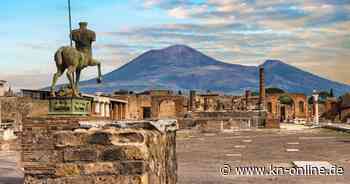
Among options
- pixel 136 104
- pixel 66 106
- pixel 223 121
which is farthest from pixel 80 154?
pixel 136 104

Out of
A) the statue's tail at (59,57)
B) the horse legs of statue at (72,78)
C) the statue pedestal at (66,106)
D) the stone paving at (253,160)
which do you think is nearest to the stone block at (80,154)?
the statue pedestal at (66,106)

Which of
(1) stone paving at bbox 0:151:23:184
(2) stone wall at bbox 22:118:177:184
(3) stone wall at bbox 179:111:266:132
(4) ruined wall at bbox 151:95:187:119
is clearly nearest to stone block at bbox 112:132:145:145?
(2) stone wall at bbox 22:118:177:184

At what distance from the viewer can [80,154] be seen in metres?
5.58

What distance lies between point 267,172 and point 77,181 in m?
8.45

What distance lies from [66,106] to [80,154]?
619 cm

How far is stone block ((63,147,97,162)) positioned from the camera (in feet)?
18.2

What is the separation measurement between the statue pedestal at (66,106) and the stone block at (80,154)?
5.84m

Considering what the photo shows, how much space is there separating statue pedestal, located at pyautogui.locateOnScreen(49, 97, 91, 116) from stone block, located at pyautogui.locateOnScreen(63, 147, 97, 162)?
584 centimetres

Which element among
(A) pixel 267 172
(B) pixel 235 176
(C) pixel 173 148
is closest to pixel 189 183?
(B) pixel 235 176

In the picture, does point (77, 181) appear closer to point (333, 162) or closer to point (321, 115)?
point (333, 162)

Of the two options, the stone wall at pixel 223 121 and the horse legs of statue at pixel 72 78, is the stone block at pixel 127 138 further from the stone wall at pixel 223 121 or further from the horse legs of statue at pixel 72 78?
the stone wall at pixel 223 121

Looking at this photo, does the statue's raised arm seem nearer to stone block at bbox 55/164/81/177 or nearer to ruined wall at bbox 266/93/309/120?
stone block at bbox 55/164/81/177

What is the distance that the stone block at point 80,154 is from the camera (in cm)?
555

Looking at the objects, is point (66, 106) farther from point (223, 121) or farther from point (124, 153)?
point (223, 121)
